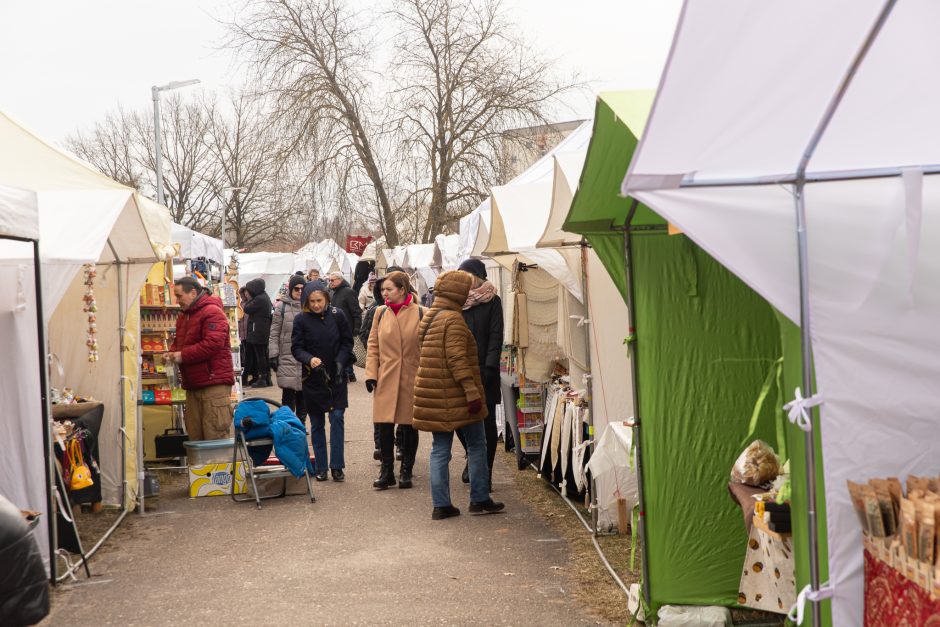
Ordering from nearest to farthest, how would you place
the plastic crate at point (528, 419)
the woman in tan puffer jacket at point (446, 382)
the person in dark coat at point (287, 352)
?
the woman in tan puffer jacket at point (446, 382) < the plastic crate at point (528, 419) < the person in dark coat at point (287, 352)

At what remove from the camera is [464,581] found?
21.4ft

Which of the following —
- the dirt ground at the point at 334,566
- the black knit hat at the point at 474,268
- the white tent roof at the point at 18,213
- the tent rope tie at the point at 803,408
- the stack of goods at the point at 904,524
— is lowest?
the dirt ground at the point at 334,566

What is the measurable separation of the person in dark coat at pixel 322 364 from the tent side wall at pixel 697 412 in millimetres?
4896

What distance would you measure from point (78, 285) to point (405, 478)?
3364 millimetres

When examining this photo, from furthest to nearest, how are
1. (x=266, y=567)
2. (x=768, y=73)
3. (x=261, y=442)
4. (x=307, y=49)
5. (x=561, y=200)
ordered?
1. (x=307, y=49)
2. (x=261, y=442)
3. (x=561, y=200)
4. (x=266, y=567)
5. (x=768, y=73)

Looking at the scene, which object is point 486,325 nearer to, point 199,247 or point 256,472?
point 256,472

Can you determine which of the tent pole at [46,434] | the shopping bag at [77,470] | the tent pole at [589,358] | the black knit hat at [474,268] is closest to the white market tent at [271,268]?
the black knit hat at [474,268]

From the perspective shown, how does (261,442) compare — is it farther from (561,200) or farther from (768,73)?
(768,73)

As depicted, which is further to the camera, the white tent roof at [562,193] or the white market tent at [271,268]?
the white market tent at [271,268]

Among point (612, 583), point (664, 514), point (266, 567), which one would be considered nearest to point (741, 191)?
point (664, 514)

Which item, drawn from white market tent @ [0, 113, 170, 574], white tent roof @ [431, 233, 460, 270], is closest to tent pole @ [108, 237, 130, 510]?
white market tent @ [0, 113, 170, 574]

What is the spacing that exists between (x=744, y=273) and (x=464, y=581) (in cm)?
360

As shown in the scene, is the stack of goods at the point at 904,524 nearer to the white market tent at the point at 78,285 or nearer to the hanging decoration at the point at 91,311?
the white market tent at the point at 78,285

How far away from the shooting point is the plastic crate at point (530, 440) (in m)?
10.3
